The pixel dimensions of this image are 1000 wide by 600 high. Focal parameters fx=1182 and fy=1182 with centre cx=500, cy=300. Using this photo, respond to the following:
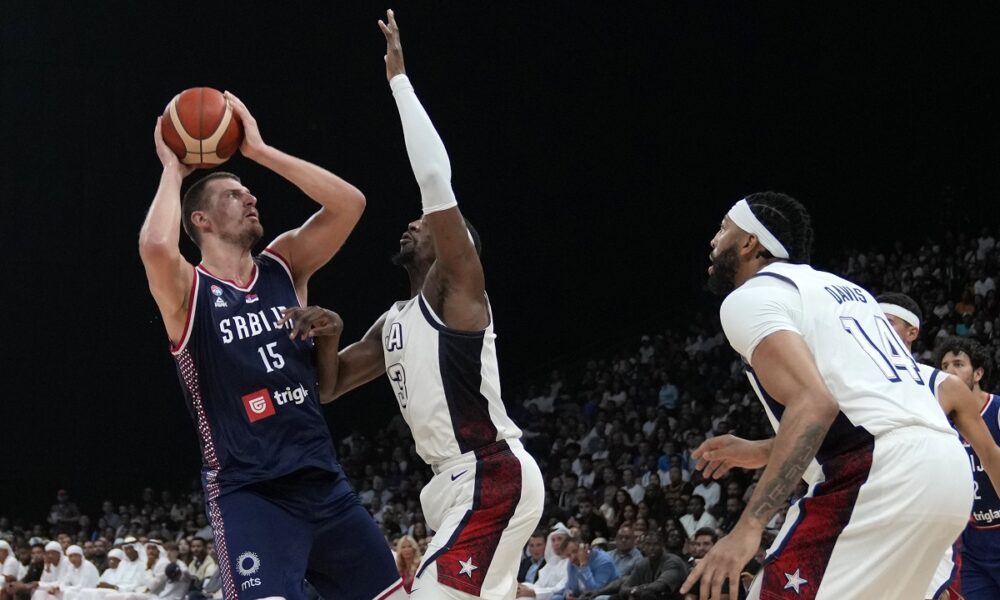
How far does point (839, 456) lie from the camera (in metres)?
3.43

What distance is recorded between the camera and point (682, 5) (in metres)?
23.2

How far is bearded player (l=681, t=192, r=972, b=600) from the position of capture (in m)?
3.20

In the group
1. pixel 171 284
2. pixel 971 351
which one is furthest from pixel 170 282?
pixel 971 351

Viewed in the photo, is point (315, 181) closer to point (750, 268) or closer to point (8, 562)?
point (750, 268)

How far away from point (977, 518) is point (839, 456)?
3.23m

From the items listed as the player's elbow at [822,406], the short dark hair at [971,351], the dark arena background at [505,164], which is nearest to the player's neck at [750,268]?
the player's elbow at [822,406]

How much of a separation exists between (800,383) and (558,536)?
875cm

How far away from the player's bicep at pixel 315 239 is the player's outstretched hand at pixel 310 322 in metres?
0.45

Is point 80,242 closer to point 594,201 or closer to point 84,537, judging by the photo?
point 84,537

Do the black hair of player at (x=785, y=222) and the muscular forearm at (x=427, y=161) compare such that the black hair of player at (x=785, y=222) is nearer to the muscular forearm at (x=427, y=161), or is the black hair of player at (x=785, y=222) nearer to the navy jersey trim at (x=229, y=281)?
the muscular forearm at (x=427, y=161)

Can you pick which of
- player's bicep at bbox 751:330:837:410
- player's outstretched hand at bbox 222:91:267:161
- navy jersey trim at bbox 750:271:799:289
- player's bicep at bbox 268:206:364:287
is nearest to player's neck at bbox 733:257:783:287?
navy jersey trim at bbox 750:271:799:289

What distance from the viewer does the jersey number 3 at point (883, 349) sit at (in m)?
3.46

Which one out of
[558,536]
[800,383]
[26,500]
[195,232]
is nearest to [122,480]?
[26,500]

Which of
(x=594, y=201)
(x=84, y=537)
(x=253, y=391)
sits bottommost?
(x=84, y=537)
